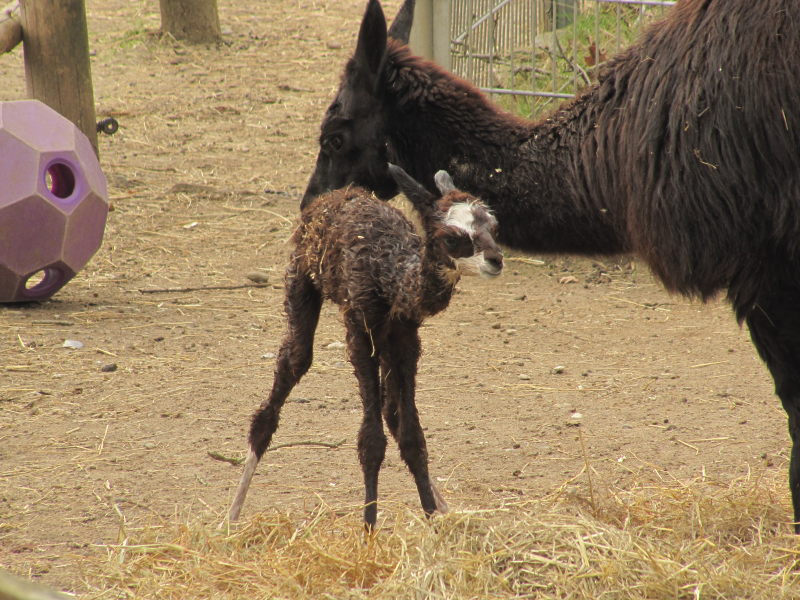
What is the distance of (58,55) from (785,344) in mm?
5716

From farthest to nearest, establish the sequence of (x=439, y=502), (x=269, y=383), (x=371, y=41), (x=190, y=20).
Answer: (x=190, y=20) → (x=269, y=383) → (x=371, y=41) → (x=439, y=502)

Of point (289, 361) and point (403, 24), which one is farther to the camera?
point (403, 24)

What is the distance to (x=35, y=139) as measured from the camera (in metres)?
5.89

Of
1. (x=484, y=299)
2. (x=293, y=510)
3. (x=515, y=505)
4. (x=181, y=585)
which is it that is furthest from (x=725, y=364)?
(x=181, y=585)

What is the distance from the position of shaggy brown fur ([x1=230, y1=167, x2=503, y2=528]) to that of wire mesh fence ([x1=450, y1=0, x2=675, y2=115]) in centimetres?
374

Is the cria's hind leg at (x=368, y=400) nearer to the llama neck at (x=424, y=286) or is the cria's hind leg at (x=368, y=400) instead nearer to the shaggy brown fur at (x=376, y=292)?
the shaggy brown fur at (x=376, y=292)

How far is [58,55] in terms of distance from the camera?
288 inches

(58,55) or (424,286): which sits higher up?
(58,55)

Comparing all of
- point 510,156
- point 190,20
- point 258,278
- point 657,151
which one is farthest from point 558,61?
point 190,20

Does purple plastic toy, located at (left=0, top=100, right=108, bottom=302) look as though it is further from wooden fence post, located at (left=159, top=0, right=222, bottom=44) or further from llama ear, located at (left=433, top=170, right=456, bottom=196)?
wooden fence post, located at (left=159, top=0, right=222, bottom=44)

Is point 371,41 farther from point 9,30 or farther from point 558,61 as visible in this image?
point 558,61

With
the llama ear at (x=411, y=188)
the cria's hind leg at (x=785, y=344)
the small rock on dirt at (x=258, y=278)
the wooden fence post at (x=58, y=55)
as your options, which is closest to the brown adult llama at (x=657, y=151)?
the cria's hind leg at (x=785, y=344)

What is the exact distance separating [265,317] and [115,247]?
72.5 inches

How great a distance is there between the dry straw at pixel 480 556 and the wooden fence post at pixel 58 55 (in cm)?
470
